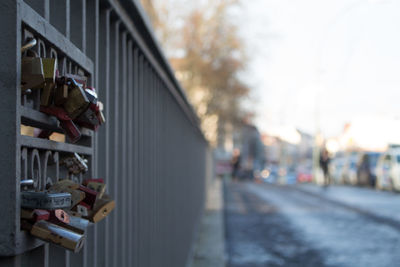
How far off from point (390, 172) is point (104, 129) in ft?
82.9

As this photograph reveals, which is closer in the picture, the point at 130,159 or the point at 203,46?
the point at 130,159

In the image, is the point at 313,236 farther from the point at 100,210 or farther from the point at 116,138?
the point at 100,210

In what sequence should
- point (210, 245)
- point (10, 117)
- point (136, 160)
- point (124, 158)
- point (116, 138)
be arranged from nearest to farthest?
1. point (10, 117)
2. point (116, 138)
3. point (124, 158)
4. point (136, 160)
5. point (210, 245)

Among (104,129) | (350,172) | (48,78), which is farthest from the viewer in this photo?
(350,172)

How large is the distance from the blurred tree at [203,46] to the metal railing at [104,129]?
73.5ft

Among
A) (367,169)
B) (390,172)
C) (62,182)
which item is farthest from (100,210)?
(367,169)

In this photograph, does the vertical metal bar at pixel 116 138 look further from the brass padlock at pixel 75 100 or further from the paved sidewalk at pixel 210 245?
the paved sidewalk at pixel 210 245

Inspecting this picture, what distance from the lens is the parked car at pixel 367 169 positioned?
32.3 meters

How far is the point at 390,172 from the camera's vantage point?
85.8 feet

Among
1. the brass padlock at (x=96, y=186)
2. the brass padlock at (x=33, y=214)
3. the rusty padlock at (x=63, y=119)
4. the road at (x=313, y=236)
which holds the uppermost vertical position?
the rusty padlock at (x=63, y=119)

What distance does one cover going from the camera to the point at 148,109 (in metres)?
3.38

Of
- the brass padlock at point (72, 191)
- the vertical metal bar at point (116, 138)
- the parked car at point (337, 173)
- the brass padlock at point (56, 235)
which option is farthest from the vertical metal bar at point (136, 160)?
the parked car at point (337, 173)

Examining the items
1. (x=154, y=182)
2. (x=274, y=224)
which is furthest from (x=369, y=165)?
(x=154, y=182)

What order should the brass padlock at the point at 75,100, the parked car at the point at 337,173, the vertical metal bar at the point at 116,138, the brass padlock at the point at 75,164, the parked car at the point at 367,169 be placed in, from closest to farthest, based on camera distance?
the brass padlock at the point at 75,100 → the brass padlock at the point at 75,164 → the vertical metal bar at the point at 116,138 → the parked car at the point at 367,169 → the parked car at the point at 337,173
